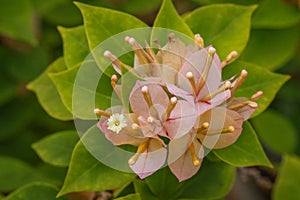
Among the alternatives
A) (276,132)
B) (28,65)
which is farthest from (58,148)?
(276,132)

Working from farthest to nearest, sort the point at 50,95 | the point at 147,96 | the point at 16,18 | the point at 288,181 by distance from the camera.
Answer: the point at 16,18 < the point at 288,181 < the point at 50,95 < the point at 147,96

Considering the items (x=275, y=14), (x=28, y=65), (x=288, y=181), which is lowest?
(x=288, y=181)

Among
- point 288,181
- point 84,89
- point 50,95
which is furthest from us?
point 288,181

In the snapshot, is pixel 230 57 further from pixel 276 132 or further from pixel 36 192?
pixel 276 132

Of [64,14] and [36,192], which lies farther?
[64,14]

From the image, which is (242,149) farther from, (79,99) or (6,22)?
(6,22)

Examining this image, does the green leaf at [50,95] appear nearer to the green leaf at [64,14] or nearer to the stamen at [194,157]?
the stamen at [194,157]

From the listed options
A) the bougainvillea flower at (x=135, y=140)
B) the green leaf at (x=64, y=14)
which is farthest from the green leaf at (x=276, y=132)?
the bougainvillea flower at (x=135, y=140)
